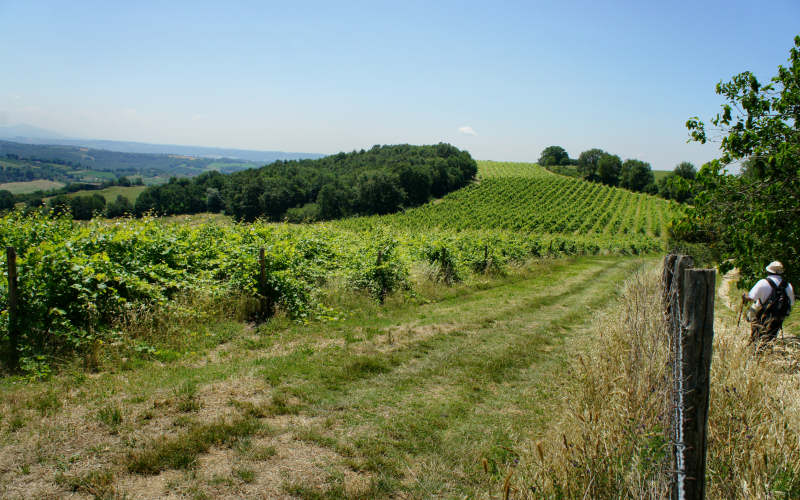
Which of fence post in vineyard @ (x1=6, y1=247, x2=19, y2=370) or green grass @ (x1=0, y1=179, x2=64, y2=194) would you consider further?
green grass @ (x1=0, y1=179, x2=64, y2=194)

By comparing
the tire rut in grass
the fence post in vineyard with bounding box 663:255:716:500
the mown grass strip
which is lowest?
the tire rut in grass

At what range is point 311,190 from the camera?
101m

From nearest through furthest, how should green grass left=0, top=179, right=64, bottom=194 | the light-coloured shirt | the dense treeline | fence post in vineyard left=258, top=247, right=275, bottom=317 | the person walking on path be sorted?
the person walking on path
the light-coloured shirt
fence post in vineyard left=258, top=247, right=275, bottom=317
green grass left=0, top=179, right=64, bottom=194
the dense treeline

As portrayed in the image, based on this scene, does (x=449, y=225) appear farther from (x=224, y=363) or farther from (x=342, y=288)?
(x=224, y=363)

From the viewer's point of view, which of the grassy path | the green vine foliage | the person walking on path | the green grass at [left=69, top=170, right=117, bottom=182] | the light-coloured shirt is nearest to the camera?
the grassy path

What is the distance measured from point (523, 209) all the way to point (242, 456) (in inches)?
3065

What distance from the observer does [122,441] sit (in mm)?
3762

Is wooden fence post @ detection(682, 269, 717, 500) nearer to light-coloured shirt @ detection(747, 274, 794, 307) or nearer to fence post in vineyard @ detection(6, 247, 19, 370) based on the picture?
light-coloured shirt @ detection(747, 274, 794, 307)

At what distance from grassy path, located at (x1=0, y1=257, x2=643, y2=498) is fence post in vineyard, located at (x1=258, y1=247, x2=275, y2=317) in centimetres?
68

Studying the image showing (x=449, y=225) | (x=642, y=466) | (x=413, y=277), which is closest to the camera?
(x=642, y=466)

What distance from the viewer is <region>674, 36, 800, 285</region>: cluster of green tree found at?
7.52 meters

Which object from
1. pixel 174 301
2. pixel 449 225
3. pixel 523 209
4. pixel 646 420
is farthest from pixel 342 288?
pixel 523 209

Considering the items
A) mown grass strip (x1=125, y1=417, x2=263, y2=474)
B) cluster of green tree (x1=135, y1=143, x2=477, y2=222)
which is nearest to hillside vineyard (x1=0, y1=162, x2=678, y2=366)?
mown grass strip (x1=125, y1=417, x2=263, y2=474)

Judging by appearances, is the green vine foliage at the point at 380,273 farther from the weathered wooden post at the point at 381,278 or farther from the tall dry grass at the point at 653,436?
the tall dry grass at the point at 653,436
